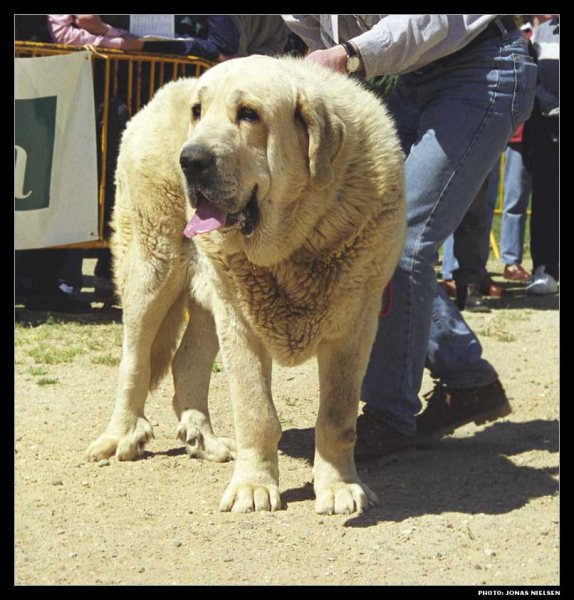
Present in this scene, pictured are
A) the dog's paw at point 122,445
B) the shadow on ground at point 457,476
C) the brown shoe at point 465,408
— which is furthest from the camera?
the brown shoe at point 465,408

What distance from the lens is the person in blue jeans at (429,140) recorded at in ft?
12.2

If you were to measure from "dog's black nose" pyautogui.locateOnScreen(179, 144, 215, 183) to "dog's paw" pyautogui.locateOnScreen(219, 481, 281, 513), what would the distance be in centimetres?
112

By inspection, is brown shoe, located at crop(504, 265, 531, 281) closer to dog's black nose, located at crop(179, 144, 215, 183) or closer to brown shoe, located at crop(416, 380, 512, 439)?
brown shoe, located at crop(416, 380, 512, 439)

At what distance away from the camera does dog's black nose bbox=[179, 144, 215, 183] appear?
9.43ft

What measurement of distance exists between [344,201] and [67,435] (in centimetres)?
184

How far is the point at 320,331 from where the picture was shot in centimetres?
329

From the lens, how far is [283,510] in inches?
128

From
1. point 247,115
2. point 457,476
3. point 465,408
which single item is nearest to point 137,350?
point 247,115

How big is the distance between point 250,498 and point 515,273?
6184mm

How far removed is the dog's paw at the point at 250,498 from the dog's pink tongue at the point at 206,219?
94cm

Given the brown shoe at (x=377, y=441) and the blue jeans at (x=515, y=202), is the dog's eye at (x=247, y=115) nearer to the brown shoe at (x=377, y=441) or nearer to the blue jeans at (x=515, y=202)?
the brown shoe at (x=377, y=441)

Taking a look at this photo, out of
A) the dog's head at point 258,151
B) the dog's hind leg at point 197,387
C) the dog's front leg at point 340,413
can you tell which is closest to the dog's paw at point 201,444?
the dog's hind leg at point 197,387
